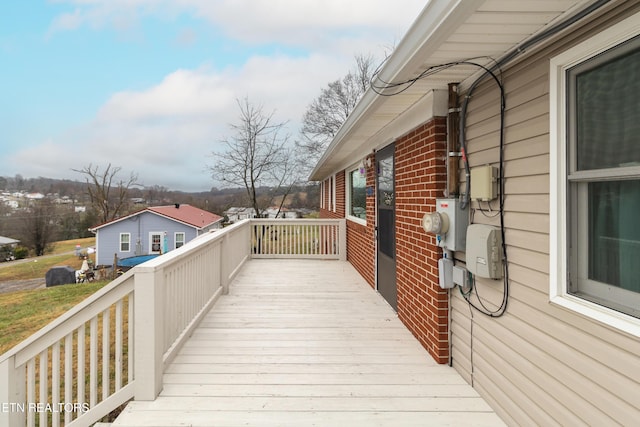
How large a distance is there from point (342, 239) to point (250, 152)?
27.8ft

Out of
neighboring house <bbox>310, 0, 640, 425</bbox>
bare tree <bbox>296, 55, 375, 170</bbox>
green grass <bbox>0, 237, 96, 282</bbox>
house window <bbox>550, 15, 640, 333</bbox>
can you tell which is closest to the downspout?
neighboring house <bbox>310, 0, 640, 425</bbox>

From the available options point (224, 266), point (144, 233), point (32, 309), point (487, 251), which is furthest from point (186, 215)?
point (487, 251)

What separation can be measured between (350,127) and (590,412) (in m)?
3.27

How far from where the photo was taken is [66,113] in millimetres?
43719

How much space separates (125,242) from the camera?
26.9 m

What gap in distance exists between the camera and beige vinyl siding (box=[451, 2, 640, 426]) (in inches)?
58.8

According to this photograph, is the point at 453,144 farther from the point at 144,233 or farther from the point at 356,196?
the point at 144,233

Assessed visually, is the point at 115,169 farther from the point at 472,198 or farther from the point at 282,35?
the point at 472,198

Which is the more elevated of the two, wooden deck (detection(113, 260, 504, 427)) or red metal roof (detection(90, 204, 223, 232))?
red metal roof (detection(90, 204, 223, 232))

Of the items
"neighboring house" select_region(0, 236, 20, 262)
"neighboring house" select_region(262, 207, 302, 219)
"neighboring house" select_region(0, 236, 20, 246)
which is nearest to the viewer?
"neighboring house" select_region(262, 207, 302, 219)

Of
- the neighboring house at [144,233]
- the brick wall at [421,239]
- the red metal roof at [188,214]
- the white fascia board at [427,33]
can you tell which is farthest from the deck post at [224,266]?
the red metal roof at [188,214]

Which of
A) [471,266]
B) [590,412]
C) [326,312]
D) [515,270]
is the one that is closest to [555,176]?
[515,270]

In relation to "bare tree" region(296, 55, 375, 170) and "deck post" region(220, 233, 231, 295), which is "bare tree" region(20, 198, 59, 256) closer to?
"bare tree" region(296, 55, 375, 170)

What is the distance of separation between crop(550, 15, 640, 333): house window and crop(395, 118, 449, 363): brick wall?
1.26 metres
